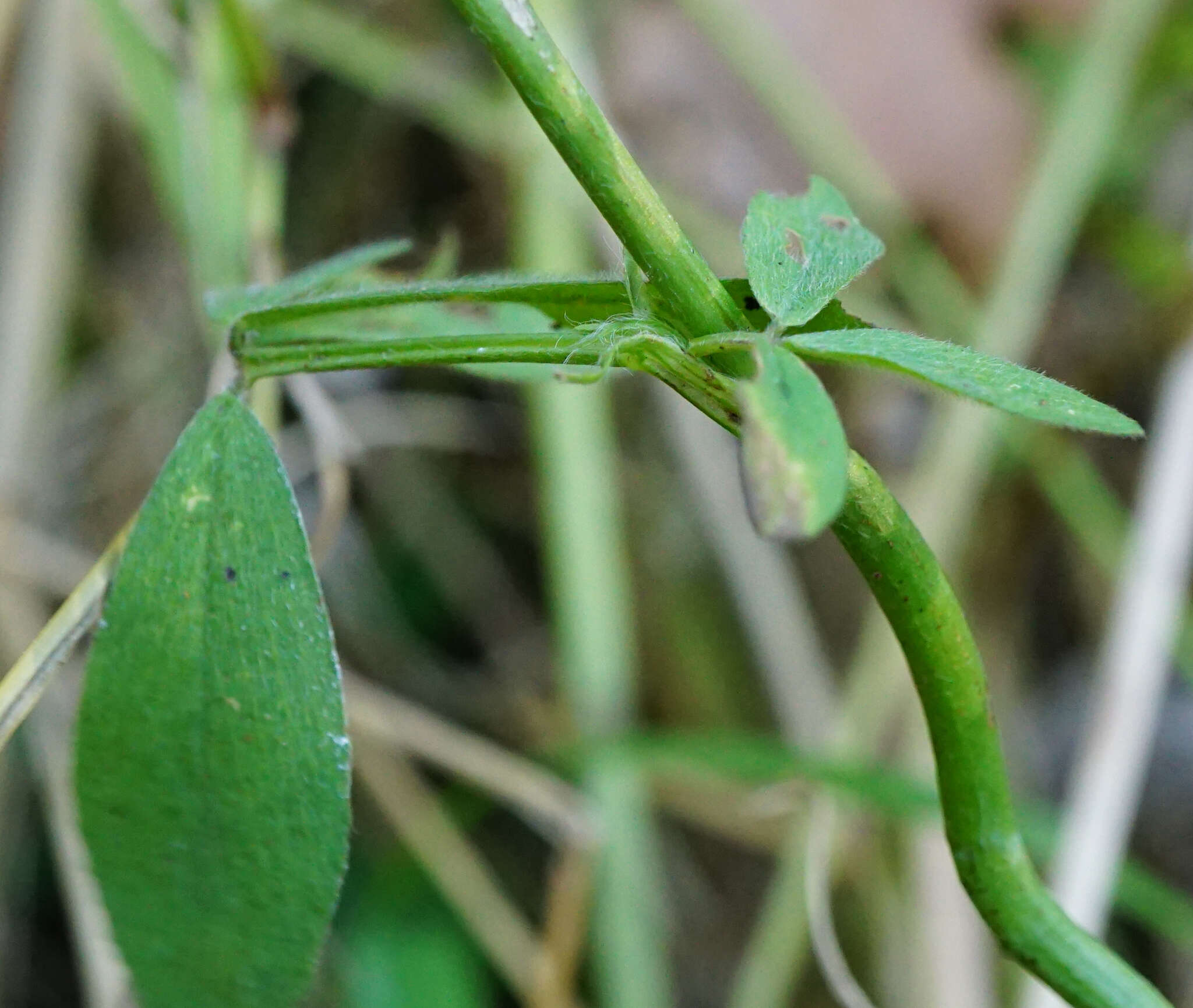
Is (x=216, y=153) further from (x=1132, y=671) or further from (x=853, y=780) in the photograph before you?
(x=1132, y=671)

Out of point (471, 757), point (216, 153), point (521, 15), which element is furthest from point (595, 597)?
point (521, 15)

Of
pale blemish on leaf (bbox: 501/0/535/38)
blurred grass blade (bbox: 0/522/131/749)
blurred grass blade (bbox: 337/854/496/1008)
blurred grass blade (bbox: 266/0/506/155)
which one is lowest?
blurred grass blade (bbox: 337/854/496/1008)

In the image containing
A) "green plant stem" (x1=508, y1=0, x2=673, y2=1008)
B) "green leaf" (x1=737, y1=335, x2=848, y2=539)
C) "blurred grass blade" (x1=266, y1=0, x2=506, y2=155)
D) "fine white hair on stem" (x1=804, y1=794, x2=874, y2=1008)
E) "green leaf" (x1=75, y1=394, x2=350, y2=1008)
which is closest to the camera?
"green leaf" (x1=737, y1=335, x2=848, y2=539)

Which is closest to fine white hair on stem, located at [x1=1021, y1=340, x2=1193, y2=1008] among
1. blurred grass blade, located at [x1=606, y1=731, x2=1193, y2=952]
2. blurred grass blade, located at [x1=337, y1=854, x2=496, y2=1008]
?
blurred grass blade, located at [x1=606, y1=731, x2=1193, y2=952]

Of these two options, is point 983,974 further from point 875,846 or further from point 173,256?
point 173,256

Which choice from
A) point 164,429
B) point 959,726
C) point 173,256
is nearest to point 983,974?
point 959,726

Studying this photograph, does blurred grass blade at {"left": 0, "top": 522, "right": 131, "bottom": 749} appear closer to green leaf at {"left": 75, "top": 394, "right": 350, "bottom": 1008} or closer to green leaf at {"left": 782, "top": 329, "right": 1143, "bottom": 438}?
green leaf at {"left": 75, "top": 394, "right": 350, "bottom": 1008}
